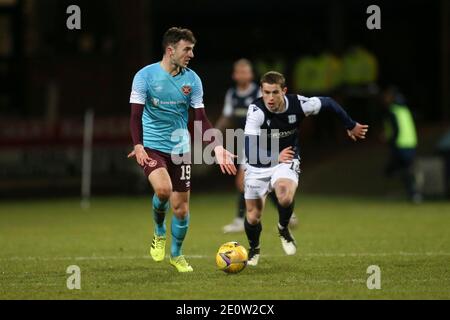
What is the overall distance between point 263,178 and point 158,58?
1994 centimetres

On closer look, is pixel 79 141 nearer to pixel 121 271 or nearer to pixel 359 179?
pixel 359 179

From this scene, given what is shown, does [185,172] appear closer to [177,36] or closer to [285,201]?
[285,201]

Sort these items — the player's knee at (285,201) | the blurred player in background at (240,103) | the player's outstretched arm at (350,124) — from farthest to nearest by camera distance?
1. the blurred player in background at (240,103)
2. the player's knee at (285,201)
3. the player's outstretched arm at (350,124)

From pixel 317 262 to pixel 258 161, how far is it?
4.26 feet

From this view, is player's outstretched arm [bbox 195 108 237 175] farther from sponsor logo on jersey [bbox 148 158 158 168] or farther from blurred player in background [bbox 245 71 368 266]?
blurred player in background [bbox 245 71 368 266]

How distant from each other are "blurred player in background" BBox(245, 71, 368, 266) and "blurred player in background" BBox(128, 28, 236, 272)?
77cm

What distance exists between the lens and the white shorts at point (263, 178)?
11.8 m

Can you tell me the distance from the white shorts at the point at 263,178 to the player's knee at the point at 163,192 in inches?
44.1

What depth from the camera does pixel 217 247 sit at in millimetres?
13680

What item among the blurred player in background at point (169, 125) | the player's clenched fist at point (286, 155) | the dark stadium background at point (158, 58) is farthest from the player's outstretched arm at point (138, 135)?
the dark stadium background at point (158, 58)

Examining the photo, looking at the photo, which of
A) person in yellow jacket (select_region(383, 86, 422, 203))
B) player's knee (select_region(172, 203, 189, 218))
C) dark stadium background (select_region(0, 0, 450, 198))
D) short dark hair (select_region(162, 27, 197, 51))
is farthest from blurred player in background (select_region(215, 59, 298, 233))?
dark stadium background (select_region(0, 0, 450, 198))

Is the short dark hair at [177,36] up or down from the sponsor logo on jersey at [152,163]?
up

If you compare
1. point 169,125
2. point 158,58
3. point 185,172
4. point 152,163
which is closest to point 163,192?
point 152,163

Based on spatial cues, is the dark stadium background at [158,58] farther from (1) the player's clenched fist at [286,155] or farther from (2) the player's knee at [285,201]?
→ (1) the player's clenched fist at [286,155]
